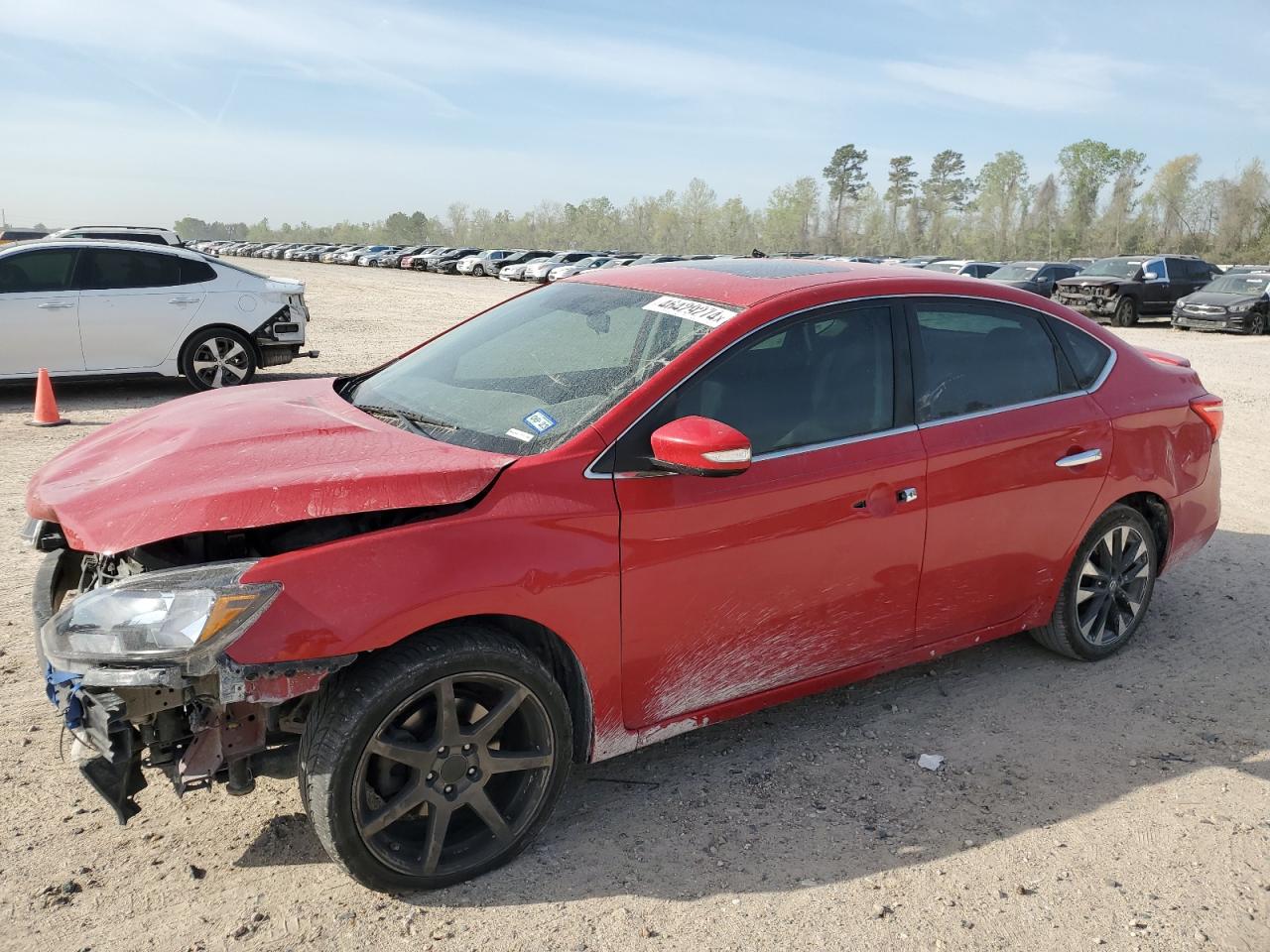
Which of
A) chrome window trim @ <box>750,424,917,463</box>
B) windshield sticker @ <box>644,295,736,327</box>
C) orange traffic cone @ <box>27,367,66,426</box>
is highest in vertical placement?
windshield sticker @ <box>644,295,736,327</box>

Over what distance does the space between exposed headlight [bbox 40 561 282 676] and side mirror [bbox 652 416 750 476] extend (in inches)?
44.8

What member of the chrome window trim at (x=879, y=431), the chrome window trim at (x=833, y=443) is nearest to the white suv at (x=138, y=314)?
the chrome window trim at (x=879, y=431)

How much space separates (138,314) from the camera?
10.6 meters

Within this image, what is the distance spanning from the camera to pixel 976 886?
3.00 meters

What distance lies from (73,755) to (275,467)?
0.92 m

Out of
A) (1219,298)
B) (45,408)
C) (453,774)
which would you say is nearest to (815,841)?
(453,774)

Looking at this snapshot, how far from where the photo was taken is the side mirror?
9.41 ft

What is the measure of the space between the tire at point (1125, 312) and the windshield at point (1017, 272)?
3.35m

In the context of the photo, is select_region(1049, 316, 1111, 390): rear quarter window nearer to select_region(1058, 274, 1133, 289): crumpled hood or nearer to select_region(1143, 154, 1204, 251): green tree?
select_region(1058, 274, 1133, 289): crumpled hood

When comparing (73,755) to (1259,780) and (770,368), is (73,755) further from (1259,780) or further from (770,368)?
(1259,780)

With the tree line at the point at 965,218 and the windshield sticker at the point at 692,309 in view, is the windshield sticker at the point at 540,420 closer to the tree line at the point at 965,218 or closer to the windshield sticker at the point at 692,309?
the windshield sticker at the point at 692,309

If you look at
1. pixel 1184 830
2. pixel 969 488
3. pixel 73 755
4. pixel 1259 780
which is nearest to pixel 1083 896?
pixel 1184 830

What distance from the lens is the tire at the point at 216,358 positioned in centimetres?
1087

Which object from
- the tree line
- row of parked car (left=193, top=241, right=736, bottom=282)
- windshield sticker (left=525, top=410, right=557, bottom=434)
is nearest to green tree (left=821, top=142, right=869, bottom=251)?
the tree line
